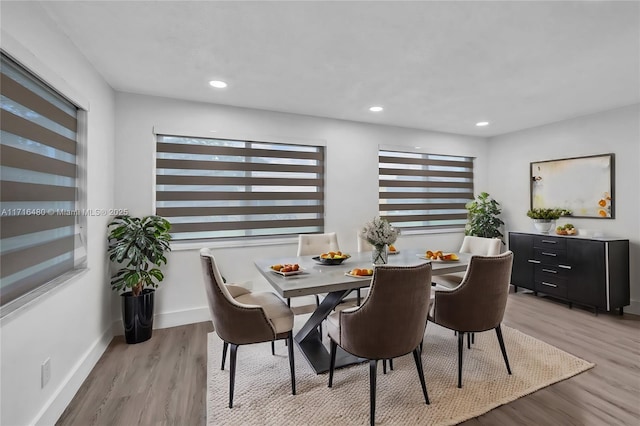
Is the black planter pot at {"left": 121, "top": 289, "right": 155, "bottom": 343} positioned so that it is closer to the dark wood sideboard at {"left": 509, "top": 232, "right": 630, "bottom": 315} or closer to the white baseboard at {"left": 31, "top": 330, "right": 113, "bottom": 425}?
the white baseboard at {"left": 31, "top": 330, "right": 113, "bottom": 425}

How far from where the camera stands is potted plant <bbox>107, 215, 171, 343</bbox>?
9.16 feet

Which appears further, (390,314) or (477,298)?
(477,298)

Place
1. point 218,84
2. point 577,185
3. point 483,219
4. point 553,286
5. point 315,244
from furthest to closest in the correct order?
1. point 483,219
2. point 577,185
3. point 553,286
4. point 315,244
5. point 218,84

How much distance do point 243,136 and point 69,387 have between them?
2.77m

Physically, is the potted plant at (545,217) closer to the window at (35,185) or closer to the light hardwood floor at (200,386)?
the light hardwood floor at (200,386)

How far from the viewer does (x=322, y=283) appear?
2.03 metres

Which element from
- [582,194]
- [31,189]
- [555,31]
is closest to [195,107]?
[31,189]

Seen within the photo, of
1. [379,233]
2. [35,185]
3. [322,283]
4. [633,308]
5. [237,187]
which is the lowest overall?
[633,308]

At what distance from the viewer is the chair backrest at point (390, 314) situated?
173 centimetres

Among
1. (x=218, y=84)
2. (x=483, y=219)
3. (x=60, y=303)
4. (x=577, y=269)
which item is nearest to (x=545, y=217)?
(x=577, y=269)

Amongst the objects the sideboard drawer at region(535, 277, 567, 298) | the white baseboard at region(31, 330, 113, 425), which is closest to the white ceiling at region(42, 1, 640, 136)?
the sideboard drawer at region(535, 277, 567, 298)

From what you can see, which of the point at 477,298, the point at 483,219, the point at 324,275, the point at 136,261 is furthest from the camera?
the point at 483,219

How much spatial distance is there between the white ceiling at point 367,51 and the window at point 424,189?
1231 mm

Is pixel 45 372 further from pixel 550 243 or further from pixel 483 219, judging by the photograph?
pixel 483 219
